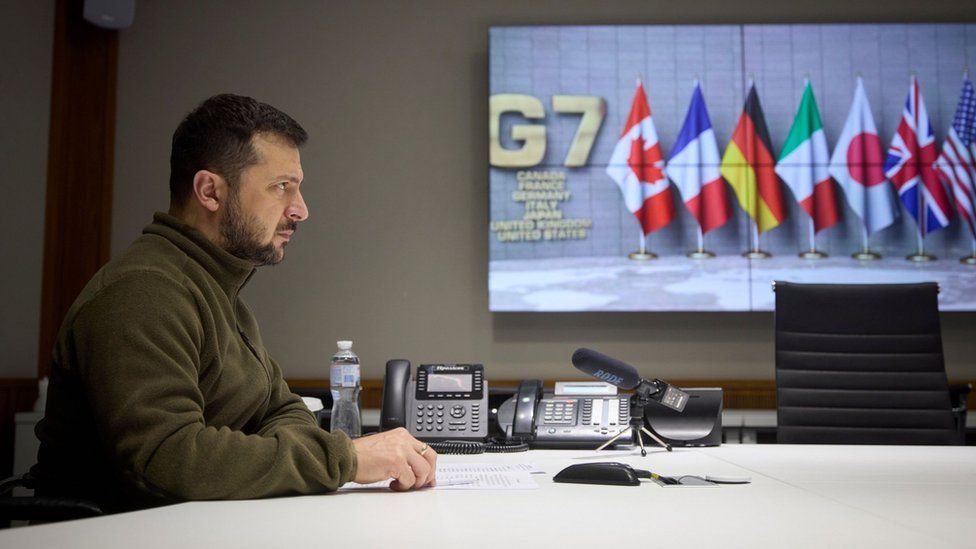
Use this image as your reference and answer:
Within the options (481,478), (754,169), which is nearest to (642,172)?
(754,169)

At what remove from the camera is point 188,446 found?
1141 mm

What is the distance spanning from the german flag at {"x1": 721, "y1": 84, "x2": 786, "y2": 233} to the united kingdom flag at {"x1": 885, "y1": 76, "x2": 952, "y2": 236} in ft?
1.55

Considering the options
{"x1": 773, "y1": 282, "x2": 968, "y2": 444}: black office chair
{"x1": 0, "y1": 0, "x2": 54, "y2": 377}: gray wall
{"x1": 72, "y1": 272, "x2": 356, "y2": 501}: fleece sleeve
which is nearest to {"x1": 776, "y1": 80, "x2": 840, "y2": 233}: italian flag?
{"x1": 773, "y1": 282, "x2": 968, "y2": 444}: black office chair

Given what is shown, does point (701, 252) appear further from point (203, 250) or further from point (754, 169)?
point (203, 250)

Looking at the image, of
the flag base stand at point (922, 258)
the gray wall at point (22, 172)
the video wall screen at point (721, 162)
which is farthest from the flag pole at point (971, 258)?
the gray wall at point (22, 172)

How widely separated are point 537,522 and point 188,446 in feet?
1.54

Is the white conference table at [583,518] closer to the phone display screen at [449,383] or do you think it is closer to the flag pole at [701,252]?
the phone display screen at [449,383]

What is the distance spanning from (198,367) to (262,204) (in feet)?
1.10

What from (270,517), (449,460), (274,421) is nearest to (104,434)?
(270,517)

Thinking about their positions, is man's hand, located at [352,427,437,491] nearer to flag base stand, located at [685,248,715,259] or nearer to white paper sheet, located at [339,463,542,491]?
white paper sheet, located at [339,463,542,491]

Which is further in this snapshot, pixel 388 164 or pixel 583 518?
pixel 388 164

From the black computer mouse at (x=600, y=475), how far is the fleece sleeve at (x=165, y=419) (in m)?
0.37

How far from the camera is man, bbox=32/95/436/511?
1.15 meters

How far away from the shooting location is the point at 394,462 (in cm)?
129
